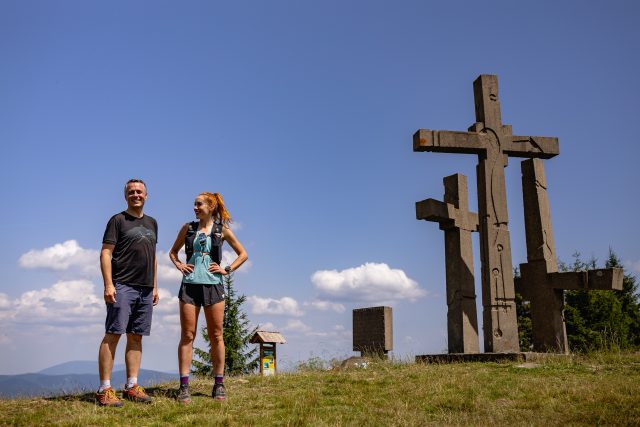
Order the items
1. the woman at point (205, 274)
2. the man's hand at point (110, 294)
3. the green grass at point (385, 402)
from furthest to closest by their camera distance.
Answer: the woman at point (205, 274) → the man's hand at point (110, 294) → the green grass at point (385, 402)

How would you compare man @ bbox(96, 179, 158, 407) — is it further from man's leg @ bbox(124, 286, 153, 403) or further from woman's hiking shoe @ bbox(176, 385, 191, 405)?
woman's hiking shoe @ bbox(176, 385, 191, 405)

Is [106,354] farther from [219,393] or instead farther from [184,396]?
[219,393]

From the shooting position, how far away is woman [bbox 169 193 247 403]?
670cm

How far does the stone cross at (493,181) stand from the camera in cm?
1137

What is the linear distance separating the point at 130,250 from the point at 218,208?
1130 mm

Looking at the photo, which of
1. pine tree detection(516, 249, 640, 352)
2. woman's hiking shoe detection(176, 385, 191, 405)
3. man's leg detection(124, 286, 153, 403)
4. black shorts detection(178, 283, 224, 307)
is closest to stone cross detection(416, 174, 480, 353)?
black shorts detection(178, 283, 224, 307)

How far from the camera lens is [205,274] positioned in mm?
6773

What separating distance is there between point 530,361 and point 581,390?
2.95m

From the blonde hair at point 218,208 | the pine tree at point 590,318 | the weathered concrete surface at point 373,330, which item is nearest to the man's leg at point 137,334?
the blonde hair at point 218,208

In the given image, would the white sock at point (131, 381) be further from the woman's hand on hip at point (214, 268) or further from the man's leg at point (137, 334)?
the woman's hand on hip at point (214, 268)

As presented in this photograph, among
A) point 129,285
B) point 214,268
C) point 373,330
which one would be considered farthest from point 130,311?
point 373,330

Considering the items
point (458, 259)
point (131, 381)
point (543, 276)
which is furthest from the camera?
point (458, 259)

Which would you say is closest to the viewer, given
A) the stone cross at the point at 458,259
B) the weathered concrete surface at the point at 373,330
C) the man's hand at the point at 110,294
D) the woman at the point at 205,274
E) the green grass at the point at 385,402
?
the green grass at the point at 385,402

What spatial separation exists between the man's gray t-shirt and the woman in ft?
1.06
